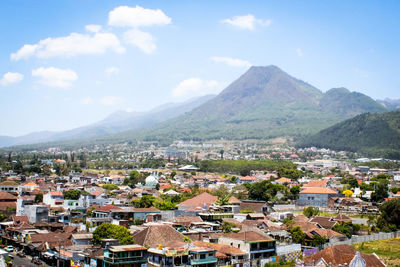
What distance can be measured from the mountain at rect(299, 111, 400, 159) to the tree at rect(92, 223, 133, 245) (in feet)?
367

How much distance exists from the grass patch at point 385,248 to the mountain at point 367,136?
98037 millimetres

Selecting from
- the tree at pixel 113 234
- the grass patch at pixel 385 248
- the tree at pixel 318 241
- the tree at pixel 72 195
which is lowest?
the grass patch at pixel 385 248

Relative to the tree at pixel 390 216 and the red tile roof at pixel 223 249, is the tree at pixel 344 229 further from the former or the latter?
the red tile roof at pixel 223 249

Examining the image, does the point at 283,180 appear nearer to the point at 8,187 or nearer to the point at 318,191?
the point at 318,191

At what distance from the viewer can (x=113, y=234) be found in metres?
33.0

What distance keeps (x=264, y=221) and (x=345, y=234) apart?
23.1ft

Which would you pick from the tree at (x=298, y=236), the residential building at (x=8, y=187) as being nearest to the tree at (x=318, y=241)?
the tree at (x=298, y=236)

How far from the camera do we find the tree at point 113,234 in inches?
1293

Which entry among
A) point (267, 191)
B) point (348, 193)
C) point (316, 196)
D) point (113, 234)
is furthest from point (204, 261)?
point (348, 193)

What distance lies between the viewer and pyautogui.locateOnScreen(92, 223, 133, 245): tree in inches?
1293

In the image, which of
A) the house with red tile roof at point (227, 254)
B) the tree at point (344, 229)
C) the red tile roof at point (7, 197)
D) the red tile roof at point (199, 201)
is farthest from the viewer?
the red tile roof at point (7, 197)

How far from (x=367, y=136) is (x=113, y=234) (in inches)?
5404

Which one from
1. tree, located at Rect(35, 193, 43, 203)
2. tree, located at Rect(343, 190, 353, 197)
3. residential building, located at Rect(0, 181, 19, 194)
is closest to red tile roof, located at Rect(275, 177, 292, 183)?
tree, located at Rect(343, 190, 353, 197)

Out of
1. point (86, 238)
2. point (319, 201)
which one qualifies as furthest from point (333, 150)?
point (86, 238)
